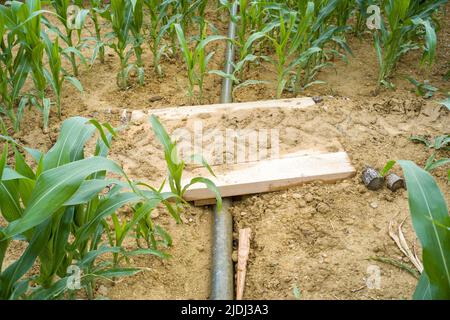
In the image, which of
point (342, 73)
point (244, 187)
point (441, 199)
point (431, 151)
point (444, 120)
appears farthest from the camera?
point (342, 73)

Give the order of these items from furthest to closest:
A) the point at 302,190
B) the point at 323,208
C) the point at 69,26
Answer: the point at 69,26 → the point at 302,190 → the point at 323,208

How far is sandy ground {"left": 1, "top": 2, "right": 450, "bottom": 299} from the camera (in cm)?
173

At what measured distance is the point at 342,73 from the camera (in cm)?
308

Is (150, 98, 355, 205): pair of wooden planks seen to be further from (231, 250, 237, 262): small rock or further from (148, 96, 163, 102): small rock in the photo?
(148, 96, 163, 102): small rock

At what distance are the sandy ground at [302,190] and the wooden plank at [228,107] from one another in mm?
68

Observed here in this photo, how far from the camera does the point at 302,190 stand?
2119mm

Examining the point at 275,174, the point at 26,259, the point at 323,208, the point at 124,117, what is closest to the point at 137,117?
the point at 124,117

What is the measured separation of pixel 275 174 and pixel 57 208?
46.1 inches

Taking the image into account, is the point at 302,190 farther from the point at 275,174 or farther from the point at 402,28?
the point at 402,28

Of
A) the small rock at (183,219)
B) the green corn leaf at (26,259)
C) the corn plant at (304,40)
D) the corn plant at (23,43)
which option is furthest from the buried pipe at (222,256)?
the corn plant at (23,43)
